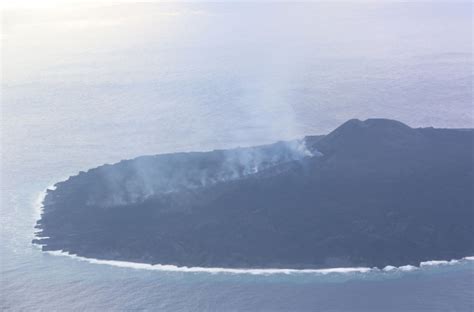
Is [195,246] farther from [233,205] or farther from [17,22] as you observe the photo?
[17,22]

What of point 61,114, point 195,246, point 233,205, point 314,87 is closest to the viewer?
point 195,246

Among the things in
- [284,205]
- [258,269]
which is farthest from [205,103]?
[258,269]

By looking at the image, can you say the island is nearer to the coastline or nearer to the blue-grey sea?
the coastline

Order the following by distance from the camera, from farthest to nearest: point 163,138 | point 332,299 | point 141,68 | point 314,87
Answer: point 141,68 → point 314,87 → point 163,138 → point 332,299

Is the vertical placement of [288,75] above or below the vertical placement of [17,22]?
below

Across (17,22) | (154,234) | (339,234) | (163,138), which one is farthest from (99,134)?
(17,22)

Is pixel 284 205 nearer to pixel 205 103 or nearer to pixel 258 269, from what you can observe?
pixel 258 269
